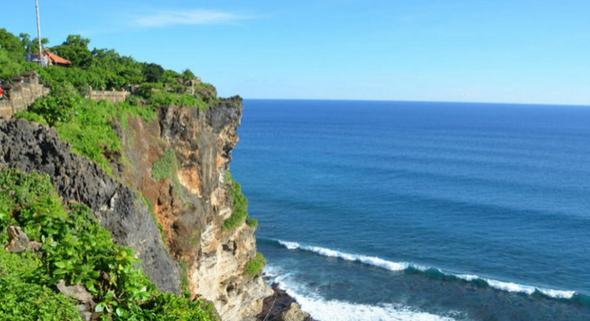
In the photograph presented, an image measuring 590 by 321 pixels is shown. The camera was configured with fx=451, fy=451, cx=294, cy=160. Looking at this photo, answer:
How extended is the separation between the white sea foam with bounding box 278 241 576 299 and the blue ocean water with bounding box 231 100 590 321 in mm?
122

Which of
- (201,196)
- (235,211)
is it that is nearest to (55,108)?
(201,196)

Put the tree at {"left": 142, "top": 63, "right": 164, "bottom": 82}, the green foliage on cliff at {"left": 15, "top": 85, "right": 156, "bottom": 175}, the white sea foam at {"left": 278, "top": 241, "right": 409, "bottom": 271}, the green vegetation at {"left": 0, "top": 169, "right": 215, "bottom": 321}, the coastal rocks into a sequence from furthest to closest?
the white sea foam at {"left": 278, "top": 241, "right": 409, "bottom": 271} < the tree at {"left": 142, "top": 63, "right": 164, "bottom": 82} < the coastal rocks < the green foliage on cliff at {"left": 15, "top": 85, "right": 156, "bottom": 175} < the green vegetation at {"left": 0, "top": 169, "right": 215, "bottom": 321}

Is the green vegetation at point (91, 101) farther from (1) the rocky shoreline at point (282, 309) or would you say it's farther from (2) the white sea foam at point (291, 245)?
(2) the white sea foam at point (291, 245)

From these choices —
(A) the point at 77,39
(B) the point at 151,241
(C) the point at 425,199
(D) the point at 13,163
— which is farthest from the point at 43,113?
(C) the point at 425,199

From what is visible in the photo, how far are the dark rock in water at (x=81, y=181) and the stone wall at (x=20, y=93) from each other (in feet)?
6.00

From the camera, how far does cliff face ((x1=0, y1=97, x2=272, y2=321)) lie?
1909 cm

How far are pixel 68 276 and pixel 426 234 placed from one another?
5330 cm

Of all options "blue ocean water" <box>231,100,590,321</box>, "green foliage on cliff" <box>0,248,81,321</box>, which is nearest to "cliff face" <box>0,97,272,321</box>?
"green foliage on cliff" <box>0,248,81,321</box>

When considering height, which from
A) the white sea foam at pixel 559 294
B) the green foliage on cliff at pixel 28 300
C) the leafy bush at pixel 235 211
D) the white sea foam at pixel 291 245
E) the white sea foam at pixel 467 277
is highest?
the green foliage on cliff at pixel 28 300

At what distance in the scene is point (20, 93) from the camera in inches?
838

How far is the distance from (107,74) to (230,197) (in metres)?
16.5

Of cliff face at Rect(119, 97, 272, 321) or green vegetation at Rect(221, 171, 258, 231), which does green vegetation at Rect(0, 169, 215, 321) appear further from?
green vegetation at Rect(221, 171, 258, 231)

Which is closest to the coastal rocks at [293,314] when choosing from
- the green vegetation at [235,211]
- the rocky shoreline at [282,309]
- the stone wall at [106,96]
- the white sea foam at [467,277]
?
the rocky shoreline at [282,309]

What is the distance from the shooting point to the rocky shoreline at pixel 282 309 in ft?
137
